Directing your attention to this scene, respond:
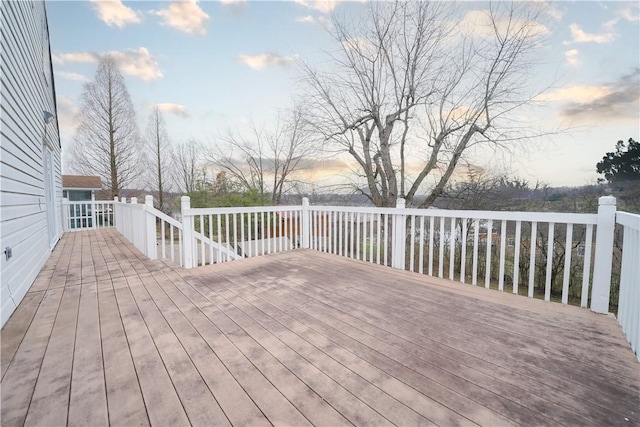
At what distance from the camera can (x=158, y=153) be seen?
53.6 feet

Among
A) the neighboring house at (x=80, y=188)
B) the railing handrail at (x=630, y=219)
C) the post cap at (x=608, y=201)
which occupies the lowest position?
the railing handrail at (x=630, y=219)

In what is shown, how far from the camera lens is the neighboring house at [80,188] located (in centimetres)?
1102

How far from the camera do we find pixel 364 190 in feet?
31.4

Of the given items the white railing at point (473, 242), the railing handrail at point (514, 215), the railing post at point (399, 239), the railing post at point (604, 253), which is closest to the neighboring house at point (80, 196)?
the white railing at point (473, 242)

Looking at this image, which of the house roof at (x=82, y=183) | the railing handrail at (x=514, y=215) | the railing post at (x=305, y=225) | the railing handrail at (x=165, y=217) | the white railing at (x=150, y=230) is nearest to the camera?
the railing handrail at (x=514, y=215)

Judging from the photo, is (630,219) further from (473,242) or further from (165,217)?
(165,217)

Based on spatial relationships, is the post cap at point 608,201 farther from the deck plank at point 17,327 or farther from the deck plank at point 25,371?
the deck plank at point 17,327

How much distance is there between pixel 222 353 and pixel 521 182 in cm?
887

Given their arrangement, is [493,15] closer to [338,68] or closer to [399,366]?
[338,68]

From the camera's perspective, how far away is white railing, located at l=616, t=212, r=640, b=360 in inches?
67.1

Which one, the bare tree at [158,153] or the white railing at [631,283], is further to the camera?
the bare tree at [158,153]

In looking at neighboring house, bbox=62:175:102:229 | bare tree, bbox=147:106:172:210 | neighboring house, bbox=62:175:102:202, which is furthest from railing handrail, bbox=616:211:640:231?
bare tree, bbox=147:106:172:210

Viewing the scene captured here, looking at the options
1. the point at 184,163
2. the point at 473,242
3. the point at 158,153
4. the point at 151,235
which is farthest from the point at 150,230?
the point at 158,153

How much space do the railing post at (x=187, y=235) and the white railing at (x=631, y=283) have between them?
4.24 metres
